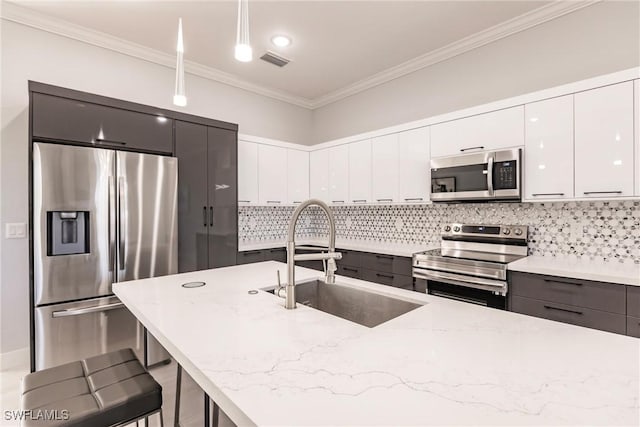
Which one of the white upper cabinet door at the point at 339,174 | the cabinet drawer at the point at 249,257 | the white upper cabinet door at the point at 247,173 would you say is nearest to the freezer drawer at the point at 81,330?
the cabinet drawer at the point at 249,257

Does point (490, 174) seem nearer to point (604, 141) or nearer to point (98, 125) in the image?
point (604, 141)

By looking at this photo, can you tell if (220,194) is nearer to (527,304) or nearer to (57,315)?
(57,315)

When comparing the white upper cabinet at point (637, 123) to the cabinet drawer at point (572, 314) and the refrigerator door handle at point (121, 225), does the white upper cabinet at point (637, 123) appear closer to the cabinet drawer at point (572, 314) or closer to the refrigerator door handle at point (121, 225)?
the cabinet drawer at point (572, 314)

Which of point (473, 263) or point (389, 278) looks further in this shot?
point (389, 278)

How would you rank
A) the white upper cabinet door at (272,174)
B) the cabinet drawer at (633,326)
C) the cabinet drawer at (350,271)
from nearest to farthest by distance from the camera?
1. the cabinet drawer at (633,326)
2. the cabinet drawer at (350,271)
3. the white upper cabinet door at (272,174)

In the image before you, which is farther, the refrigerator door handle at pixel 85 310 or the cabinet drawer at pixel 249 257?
the cabinet drawer at pixel 249 257

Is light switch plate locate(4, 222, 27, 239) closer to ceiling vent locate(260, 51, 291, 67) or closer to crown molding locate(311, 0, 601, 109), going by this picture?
ceiling vent locate(260, 51, 291, 67)

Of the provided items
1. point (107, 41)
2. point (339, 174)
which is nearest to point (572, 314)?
point (339, 174)

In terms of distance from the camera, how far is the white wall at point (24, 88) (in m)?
2.65

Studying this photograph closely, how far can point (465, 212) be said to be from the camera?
318cm

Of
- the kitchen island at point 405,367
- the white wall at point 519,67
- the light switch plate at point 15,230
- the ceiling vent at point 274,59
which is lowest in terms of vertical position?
the kitchen island at point 405,367

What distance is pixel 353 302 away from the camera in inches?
64.7

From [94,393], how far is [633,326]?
2.79 m

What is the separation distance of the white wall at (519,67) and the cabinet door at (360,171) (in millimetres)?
504
